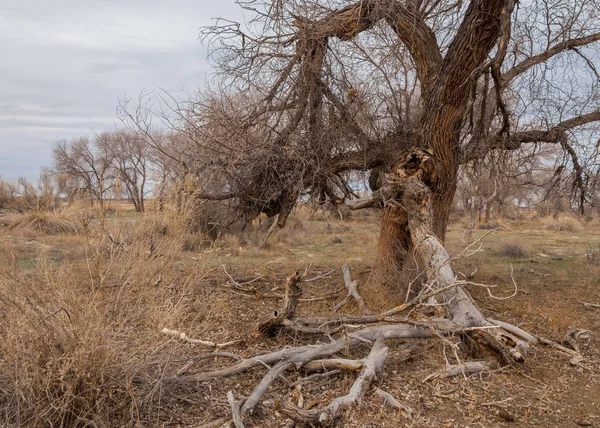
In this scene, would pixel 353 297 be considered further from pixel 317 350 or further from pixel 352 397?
pixel 352 397

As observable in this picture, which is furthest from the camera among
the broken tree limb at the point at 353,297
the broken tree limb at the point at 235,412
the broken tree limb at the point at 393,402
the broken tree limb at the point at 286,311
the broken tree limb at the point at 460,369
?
the broken tree limb at the point at 353,297

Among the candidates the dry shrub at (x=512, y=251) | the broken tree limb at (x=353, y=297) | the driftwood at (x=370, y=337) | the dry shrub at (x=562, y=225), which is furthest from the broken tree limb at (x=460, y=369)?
the dry shrub at (x=562, y=225)

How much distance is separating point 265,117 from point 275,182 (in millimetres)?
1065

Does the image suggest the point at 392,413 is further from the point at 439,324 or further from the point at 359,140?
the point at 359,140

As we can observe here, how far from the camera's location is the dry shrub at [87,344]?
12.6 feet

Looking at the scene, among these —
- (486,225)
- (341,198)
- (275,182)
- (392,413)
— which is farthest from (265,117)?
(486,225)

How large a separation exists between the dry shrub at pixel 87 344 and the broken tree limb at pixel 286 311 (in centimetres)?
159

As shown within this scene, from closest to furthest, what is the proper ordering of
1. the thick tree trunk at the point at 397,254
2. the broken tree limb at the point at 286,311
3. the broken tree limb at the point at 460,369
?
the broken tree limb at the point at 460,369
the broken tree limb at the point at 286,311
the thick tree trunk at the point at 397,254

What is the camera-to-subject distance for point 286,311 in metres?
6.07

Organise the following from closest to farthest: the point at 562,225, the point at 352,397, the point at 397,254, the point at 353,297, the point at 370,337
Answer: the point at 352,397 < the point at 370,337 < the point at 353,297 < the point at 397,254 < the point at 562,225

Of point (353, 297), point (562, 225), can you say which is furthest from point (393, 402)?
point (562, 225)

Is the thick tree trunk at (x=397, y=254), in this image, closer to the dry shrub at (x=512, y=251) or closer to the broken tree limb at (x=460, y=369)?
the broken tree limb at (x=460, y=369)

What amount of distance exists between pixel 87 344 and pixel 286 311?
8.46 feet

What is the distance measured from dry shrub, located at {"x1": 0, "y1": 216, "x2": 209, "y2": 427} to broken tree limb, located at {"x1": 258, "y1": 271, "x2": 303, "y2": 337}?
1587 mm
